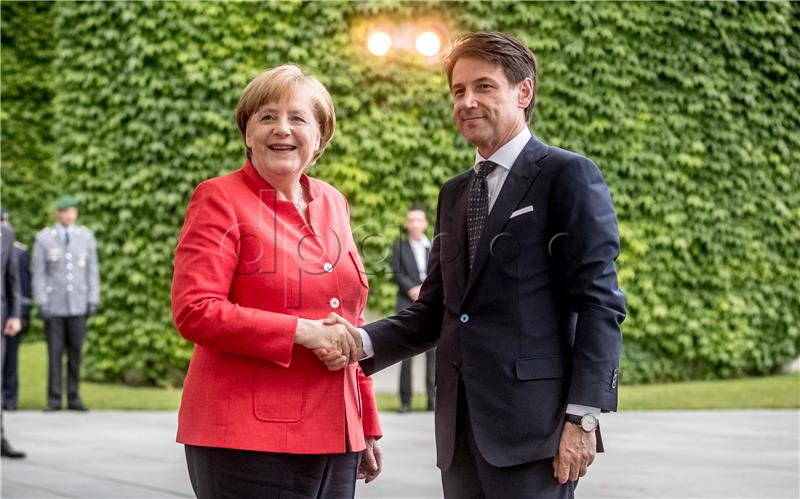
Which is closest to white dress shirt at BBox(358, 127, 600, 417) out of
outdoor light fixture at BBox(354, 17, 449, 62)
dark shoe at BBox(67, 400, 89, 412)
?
dark shoe at BBox(67, 400, 89, 412)

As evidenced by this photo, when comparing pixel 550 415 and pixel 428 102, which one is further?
pixel 428 102

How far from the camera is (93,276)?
11.1 m

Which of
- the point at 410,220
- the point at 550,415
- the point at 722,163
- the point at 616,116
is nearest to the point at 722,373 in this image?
the point at 722,163

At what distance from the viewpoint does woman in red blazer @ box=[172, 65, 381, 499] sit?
266 cm

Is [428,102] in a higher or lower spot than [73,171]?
higher

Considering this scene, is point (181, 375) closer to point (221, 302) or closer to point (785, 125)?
point (785, 125)

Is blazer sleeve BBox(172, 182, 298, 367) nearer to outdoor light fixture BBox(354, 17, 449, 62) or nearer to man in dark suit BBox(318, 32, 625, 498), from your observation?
man in dark suit BBox(318, 32, 625, 498)

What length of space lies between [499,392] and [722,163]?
33.8 feet

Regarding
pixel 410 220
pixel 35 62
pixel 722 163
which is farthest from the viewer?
pixel 35 62

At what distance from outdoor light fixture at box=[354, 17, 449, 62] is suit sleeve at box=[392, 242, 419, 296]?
216 cm

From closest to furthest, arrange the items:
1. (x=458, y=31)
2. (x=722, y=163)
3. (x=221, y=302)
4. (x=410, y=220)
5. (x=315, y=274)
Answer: (x=221, y=302) < (x=315, y=274) < (x=410, y=220) < (x=458, y=31) < (x=722, y=163)

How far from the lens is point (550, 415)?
→ 8.95ft

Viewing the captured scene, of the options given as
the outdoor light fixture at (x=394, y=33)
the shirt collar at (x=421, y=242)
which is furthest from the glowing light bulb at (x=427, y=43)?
the shirt collar at (x=421, y=242)

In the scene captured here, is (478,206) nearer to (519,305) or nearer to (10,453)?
(519,305)
